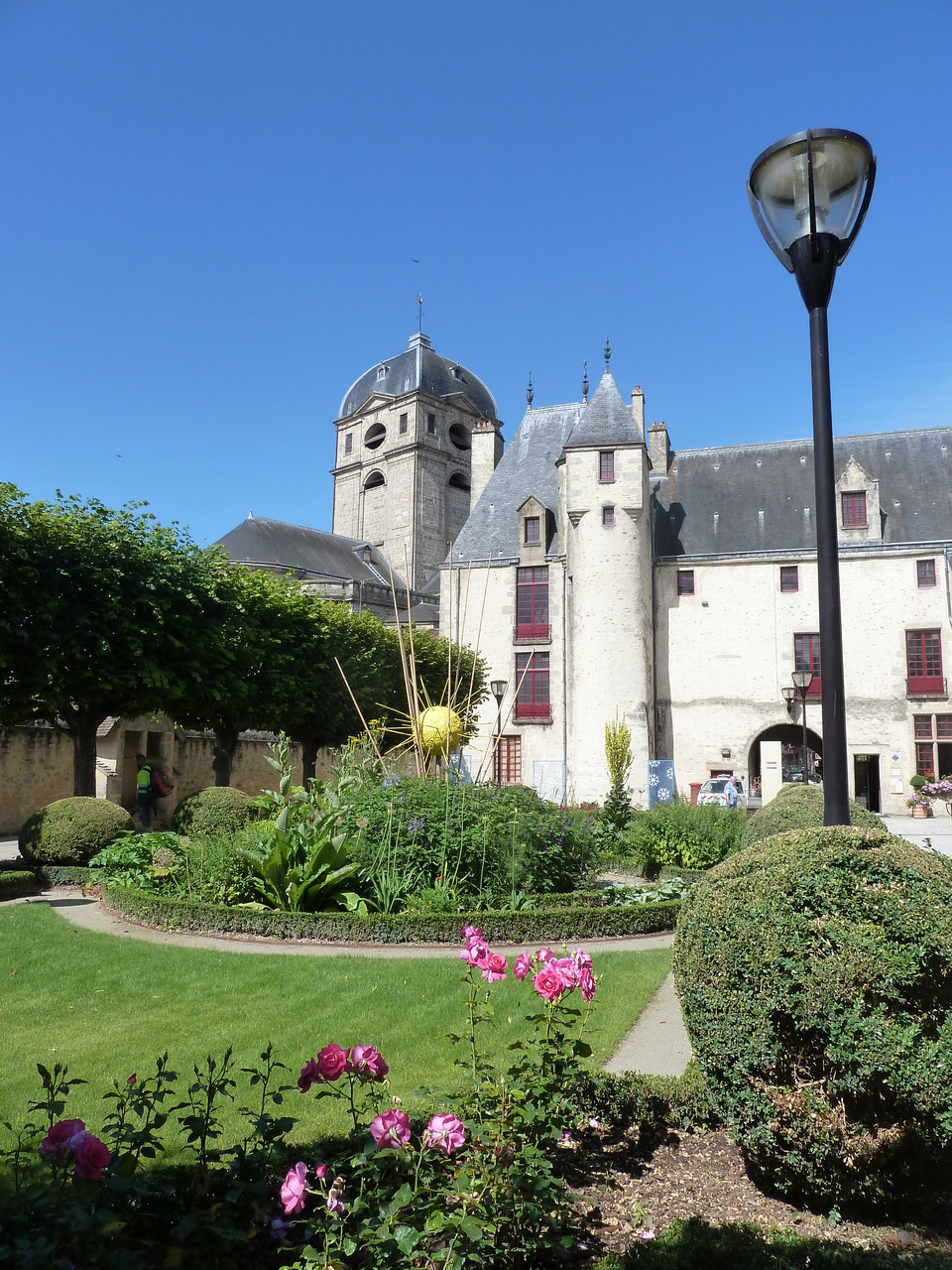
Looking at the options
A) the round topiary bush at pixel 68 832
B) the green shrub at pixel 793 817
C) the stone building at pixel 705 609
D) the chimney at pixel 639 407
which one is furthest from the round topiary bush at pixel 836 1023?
the chimney at pixel 639 407

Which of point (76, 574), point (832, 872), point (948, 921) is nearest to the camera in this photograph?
point (948, 921)

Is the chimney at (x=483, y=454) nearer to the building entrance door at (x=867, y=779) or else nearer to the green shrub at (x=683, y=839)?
the building entrance door at (x=867, y=779)

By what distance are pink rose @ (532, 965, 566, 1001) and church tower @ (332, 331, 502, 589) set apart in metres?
45.5

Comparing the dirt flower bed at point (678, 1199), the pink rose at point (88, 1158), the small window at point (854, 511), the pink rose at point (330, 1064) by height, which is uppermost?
the small window at point (854, 511)

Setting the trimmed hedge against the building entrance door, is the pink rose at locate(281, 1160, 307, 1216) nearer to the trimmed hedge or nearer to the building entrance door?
the trimmed hedge

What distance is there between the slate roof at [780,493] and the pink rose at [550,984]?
83.8ft

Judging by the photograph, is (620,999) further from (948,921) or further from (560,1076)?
(948,921)

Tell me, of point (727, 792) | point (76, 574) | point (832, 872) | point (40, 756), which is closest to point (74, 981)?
point (832, 872)

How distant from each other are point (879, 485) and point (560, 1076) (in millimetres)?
28288

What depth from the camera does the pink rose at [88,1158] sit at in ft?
6.23

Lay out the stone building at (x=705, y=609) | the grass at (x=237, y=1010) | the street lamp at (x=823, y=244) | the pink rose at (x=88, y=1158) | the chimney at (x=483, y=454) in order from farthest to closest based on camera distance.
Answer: the chimney at (x=483, y=454) → the stone building at (x=705, y=609) → the grass at (x=237, y=1010) → the street lamp at (x=823, y=244) → the pink rose at (x=88, y=1158)

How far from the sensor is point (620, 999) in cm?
538

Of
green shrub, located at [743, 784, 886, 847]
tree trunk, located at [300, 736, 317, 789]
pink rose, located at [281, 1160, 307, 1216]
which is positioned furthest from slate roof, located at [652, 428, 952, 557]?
pink rose, located at [281, 1160, 307, 1216]

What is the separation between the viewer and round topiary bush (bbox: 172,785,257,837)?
462 inches
